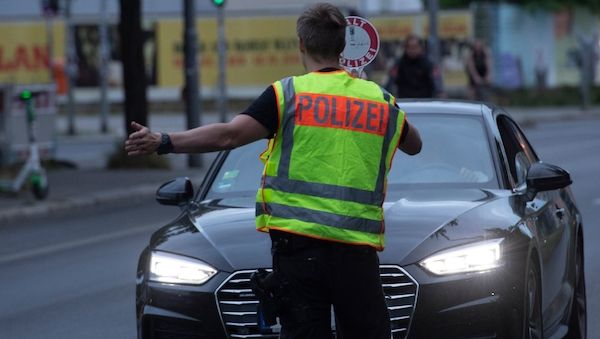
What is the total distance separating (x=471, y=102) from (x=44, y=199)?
33.0 ft

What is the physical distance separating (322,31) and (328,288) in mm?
836

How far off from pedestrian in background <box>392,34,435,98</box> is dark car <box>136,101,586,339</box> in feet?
36.5

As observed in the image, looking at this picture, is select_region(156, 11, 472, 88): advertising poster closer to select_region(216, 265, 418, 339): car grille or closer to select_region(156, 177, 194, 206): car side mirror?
select_region(156, 177, 194, 206): car side mirror

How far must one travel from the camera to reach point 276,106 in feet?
16.1

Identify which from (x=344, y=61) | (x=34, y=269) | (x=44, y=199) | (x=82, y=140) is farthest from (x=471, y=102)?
(x=82, y=140)

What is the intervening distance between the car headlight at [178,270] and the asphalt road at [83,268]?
2324mm

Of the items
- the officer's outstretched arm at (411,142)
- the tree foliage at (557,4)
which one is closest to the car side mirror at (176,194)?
the officer's outstretched arm at (411,142)

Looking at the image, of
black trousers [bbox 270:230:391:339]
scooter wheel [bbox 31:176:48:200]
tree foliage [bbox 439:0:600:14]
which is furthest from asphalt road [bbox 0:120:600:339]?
tree foliage [bbox 439:0:600:14]

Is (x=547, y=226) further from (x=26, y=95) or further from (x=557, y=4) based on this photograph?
(x=557, y=4)

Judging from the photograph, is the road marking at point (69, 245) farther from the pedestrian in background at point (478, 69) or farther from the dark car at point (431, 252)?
the pedestrian in background at point (478, 69)

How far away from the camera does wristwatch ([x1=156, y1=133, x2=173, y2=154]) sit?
480 cm

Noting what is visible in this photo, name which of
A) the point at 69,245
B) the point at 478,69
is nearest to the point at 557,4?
the point at 478,69

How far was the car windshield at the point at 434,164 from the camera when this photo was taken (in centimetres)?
753

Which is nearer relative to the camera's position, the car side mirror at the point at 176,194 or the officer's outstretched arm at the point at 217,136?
the officer's outstretched arm at the point at 217,136
